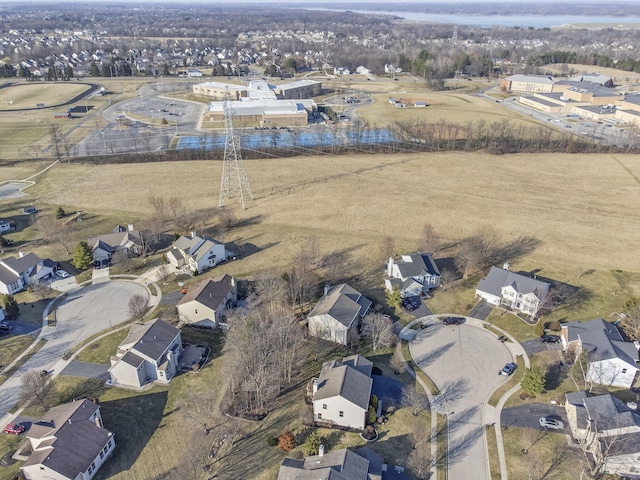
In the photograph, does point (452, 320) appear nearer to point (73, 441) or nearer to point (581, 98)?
point (73, 441)

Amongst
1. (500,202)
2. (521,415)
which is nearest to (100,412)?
(521,415)

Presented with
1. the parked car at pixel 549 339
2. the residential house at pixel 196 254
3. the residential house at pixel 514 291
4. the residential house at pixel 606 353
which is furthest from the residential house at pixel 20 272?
the residential house at pixel 606 353

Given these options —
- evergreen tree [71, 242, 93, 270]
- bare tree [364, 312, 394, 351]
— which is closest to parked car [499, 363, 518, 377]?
bare tree [364, 312, 394, 351]

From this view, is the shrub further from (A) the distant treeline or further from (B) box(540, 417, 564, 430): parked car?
(A) the distant treeline

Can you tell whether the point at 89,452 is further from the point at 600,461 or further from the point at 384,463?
the point at 600,461

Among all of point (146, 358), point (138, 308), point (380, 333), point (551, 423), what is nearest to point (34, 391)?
point (146, 358)

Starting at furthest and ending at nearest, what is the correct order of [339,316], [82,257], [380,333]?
[82,257]
[339,316]
[380,333]
